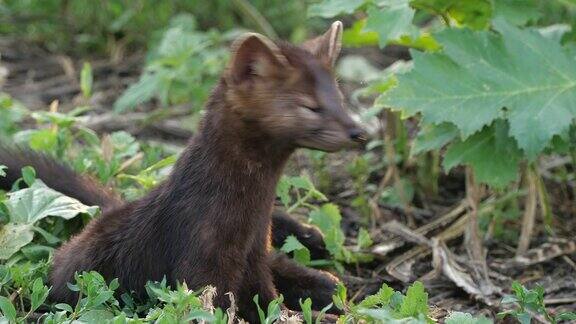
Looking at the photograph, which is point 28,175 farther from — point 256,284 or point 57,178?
point 256,284

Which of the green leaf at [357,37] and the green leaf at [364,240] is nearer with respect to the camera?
the green leaf at [364,240]

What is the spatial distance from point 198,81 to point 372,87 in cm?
155

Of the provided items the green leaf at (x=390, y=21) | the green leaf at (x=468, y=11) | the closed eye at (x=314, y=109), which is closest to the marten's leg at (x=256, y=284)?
the closed eye at (x=314, y=109)

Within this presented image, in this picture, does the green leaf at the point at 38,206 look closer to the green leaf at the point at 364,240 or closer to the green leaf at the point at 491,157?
the green leaf at the point at 364,240

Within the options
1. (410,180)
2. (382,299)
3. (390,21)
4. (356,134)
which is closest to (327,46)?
(356,134)

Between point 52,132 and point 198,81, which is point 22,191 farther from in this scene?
point 198,81

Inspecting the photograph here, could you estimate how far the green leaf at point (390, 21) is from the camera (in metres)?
5.71

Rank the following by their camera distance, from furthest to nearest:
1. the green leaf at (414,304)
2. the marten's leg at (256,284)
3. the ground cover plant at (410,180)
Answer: the marten's leg at (256,284) → the ground cover plant at (410,180) → the green leaf at (414,304)

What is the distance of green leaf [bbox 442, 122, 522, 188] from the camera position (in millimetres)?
5695

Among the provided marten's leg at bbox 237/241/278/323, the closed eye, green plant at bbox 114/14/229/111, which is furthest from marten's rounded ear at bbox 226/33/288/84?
green plant at bbox 114/14/229/111

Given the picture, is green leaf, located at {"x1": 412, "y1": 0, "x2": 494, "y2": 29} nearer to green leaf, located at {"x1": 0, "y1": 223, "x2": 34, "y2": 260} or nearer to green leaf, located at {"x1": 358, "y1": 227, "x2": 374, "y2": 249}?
green leaf, located at {"x1": 358, "y1": 227, "x2": 374, "y2": 249}

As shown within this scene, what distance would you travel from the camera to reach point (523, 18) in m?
5.86

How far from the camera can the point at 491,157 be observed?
18.9ft

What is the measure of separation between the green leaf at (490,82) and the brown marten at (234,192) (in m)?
0.95
